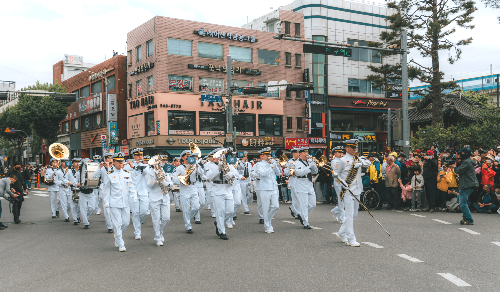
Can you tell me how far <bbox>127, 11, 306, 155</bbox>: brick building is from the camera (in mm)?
35781

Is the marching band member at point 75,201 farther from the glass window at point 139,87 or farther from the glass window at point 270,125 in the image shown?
the glass window at point 270,125

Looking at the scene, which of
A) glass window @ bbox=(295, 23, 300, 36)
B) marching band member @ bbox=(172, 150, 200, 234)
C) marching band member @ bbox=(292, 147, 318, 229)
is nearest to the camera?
marching band member @ bbox=(292, 147, 318, 229)

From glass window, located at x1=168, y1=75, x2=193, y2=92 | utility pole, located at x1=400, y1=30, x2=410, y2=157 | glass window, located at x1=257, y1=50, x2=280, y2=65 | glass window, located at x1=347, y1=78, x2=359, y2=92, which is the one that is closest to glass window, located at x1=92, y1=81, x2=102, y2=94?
glass window, located at x1=168, y1=75, x2=193, y2=92

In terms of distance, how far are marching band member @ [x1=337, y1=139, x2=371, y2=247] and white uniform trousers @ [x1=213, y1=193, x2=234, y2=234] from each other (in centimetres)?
253

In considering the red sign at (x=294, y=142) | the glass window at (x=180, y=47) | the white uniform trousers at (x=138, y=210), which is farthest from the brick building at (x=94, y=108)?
the white uniform trousers at (x=138, y=210)

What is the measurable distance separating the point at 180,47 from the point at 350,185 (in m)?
29.8

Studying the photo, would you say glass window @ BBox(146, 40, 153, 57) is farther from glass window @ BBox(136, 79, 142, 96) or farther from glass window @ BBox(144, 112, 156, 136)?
glass window @ BBox(144, 112, 156, 136)

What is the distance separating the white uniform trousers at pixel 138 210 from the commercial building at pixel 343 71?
31982 millimetres

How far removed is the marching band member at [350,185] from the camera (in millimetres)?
8773

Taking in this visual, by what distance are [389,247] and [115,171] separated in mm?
5792

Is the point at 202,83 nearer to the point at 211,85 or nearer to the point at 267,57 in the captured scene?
the point at 211,85

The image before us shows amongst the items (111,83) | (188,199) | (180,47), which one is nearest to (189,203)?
(188,199)

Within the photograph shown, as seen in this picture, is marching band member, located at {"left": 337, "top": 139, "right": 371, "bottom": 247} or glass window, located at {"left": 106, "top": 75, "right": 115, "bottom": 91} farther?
glass window, located at {"left": 106, "top": 75, "right": 115, "bottom": 91}

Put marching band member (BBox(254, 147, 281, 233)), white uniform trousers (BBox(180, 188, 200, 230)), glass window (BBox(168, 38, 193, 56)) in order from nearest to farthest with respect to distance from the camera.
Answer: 1. marching band member (BBox(254, 147, 281, 233))
2. white uniform trousers (BBox(180, 188, 200, 230))
3. glass window (BBox(168, 38, 193, 56))
